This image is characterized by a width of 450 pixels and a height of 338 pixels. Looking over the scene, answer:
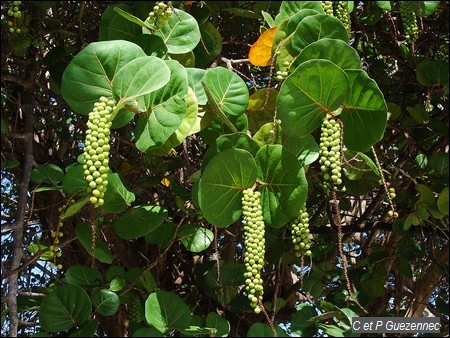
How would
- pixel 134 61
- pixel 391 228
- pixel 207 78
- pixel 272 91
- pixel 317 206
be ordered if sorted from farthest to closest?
pixel 317 206 → pixel 391 228 → pixel 272 91 → pixel 207 78 → pixel 134 61

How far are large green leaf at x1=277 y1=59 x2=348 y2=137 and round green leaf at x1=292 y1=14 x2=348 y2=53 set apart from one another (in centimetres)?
16

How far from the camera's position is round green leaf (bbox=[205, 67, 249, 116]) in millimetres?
1350

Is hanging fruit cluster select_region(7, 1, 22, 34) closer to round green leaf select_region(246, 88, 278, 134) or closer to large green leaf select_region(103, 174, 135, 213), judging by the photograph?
large green leaf select_region(103, 174, 135, 213)

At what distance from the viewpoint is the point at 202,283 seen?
1.97 meters

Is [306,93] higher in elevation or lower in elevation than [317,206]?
higher

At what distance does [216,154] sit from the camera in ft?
4.33

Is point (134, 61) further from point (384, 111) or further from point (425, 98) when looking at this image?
point (425, 98)

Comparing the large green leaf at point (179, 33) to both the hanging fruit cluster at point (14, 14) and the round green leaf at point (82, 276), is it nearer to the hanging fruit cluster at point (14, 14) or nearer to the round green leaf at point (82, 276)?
the hanging fruit cluster at point (14, 14)

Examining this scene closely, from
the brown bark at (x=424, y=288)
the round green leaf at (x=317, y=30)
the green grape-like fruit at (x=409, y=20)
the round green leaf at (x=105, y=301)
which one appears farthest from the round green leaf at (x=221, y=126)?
the brown bark at (x=424, y=288)

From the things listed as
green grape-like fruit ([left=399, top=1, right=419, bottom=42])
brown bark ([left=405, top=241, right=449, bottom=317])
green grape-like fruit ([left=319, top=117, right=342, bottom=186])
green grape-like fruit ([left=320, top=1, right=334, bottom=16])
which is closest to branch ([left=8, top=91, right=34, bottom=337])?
green grape-like fruit ([left=319, top=117, right=342, bottom=186])

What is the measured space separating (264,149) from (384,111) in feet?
0.85

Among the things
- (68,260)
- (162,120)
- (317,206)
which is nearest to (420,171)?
(317,206)

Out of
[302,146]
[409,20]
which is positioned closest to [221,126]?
[302,146]

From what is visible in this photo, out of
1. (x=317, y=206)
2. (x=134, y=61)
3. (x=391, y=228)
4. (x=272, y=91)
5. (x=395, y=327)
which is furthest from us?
(x=317, y=206)
